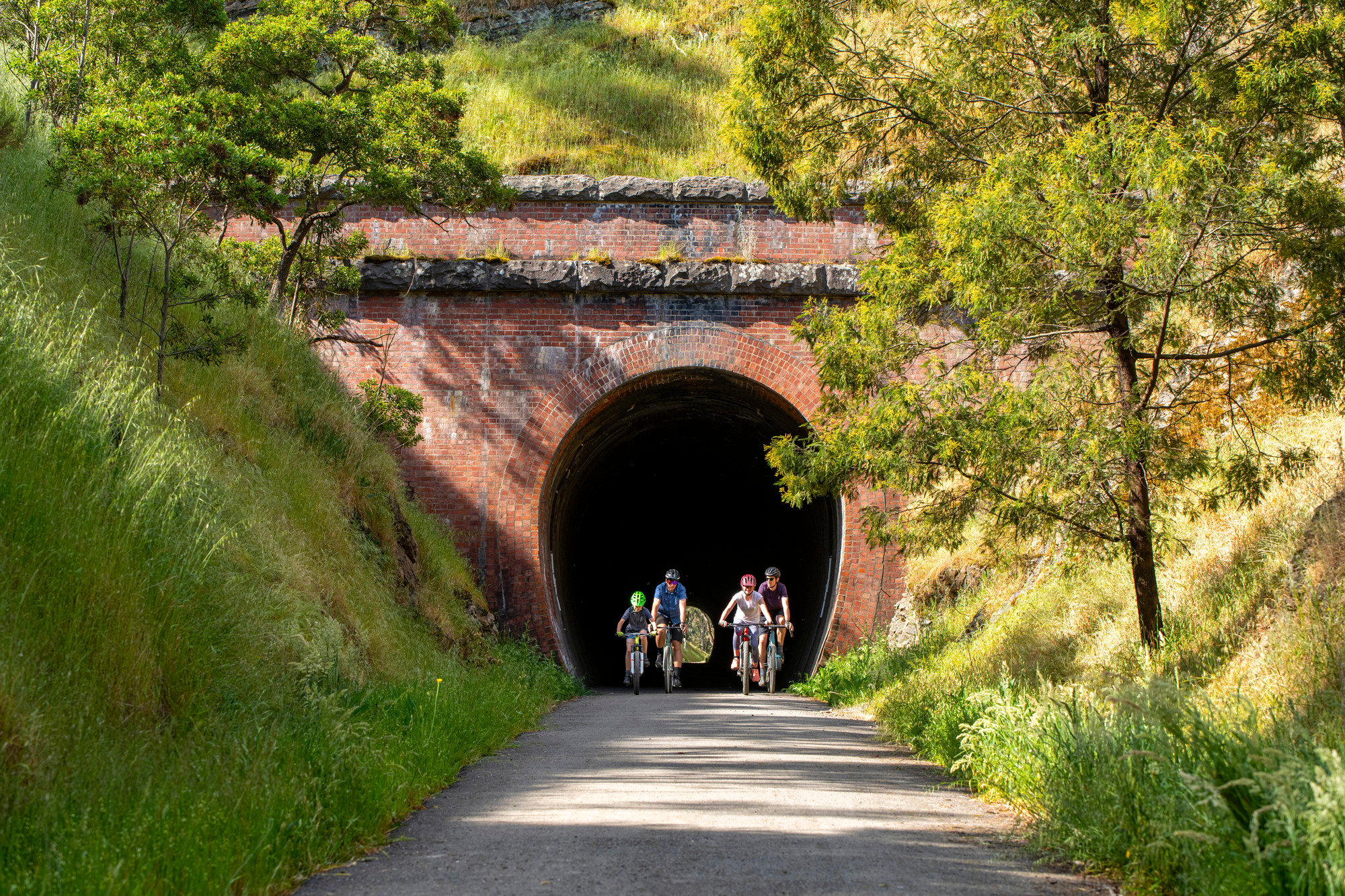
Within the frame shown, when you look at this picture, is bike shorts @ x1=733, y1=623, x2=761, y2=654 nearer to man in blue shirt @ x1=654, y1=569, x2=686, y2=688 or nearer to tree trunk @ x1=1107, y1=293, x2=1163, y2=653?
man in blue shirt @ x1=654, y1=569, x2=686, y2=688

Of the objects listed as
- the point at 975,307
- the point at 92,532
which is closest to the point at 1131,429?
the point at 975,307

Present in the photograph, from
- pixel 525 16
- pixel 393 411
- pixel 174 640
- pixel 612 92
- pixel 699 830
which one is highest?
pixel 525 16

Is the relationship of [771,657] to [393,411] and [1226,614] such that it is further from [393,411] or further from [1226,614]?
[1226,614]

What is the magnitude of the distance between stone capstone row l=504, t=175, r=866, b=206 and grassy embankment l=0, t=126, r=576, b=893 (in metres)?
6.44

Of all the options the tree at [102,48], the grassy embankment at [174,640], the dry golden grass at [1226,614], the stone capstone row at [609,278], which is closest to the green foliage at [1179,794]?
the dry golden grass at [1226,614]

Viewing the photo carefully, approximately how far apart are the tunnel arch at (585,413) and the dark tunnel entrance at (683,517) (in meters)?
0.18

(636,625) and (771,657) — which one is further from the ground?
(636,625)

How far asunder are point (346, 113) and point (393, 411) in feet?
13.4

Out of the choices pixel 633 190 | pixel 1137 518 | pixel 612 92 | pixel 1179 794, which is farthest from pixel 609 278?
pixel 1179 794

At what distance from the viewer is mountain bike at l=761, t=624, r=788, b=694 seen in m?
14.9

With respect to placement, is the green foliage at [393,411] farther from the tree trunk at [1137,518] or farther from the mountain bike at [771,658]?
the tree trunk at [1137,518]

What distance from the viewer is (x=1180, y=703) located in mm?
4227

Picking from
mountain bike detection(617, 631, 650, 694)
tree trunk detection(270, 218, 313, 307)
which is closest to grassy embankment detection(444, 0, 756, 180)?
tree trunk detection(270, 218, 313, 307)

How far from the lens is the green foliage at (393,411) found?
13.4 meters
